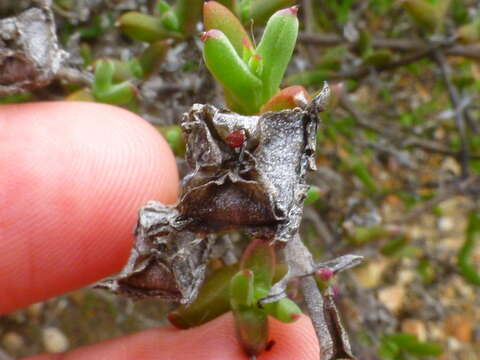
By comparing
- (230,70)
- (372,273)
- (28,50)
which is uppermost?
(28,50)

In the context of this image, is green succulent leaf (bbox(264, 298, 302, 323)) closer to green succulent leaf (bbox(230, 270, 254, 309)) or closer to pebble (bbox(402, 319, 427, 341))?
green succulent leaf (bbox(230, 270, 254, 309))

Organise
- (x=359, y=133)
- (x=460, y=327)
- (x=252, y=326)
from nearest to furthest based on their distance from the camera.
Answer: (x=252, y=326) < (x=359, y=133) < (x=460, y=327)

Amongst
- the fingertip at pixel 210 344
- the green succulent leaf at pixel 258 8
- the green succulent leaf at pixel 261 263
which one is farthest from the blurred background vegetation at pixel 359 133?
the fingertip at pixel 210 344

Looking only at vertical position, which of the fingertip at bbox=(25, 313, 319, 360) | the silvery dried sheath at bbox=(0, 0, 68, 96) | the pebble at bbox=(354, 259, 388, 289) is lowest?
the pebble at bbox=(354, 259, 388, 289)

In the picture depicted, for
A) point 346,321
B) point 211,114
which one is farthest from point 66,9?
point 346,321

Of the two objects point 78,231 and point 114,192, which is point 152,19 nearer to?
point 114,192

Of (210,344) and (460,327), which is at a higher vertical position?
(210,344)

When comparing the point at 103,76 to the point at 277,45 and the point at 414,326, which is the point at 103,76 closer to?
the point at 277,45

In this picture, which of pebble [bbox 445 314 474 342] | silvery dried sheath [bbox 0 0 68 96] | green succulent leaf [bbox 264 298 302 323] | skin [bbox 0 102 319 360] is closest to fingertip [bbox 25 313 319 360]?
skin [bbox 0 102 319 360]

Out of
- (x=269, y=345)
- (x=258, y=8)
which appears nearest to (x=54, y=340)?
(x=269, y=345)
